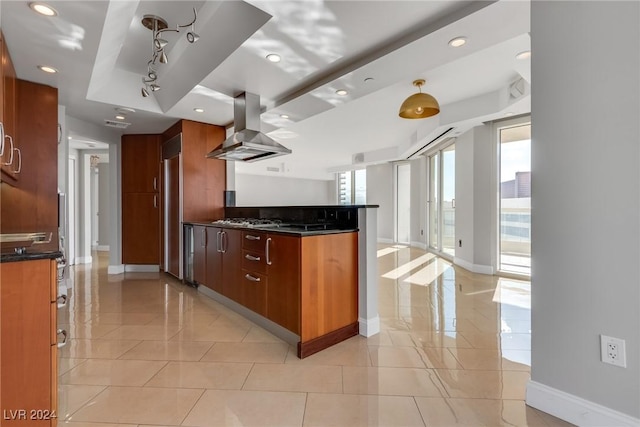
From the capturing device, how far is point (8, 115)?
→ 7.70 feet

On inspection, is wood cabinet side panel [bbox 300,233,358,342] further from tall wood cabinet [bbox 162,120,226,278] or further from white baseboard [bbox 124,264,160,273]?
white baseboard [bbox 124,264,160,273]

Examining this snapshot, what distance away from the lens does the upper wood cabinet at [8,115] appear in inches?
82.4

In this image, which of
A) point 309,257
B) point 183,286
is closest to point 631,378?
point 309,257

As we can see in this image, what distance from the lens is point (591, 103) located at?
1379 mm

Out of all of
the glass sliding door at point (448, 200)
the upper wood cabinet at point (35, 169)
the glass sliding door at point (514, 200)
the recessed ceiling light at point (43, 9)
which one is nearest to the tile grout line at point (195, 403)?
the upper wood cabinet at point (35, 169)

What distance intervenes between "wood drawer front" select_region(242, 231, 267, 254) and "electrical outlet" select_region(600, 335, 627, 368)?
209cm

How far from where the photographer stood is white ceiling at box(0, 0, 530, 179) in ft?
6.29

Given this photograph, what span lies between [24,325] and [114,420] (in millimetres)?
621

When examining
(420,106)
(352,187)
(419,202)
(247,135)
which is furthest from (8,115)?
(352,187)

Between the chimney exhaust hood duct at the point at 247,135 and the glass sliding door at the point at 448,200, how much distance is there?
3953 millimetres

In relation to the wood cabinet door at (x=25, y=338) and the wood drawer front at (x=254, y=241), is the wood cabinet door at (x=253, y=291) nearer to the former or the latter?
the wood drawer front at (x=254, y=241)

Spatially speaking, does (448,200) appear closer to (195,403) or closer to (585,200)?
(585,200)

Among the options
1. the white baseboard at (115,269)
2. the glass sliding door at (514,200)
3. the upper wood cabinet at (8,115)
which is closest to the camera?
the upper wood cabinet at (8,115)

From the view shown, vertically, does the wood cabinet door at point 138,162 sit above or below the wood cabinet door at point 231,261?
above
